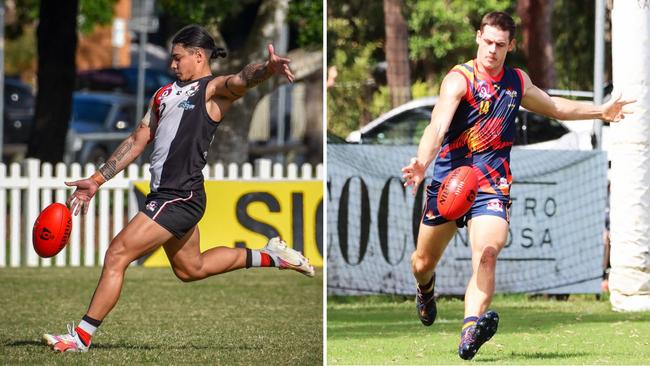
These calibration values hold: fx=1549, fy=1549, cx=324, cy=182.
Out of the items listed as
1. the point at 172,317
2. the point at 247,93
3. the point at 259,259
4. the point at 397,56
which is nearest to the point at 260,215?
the point at 172,317

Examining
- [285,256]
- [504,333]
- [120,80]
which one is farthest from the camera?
[120,80]

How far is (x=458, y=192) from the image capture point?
29.7 feet

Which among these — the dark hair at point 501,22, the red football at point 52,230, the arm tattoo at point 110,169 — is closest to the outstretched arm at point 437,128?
the dark hair at point 501,22

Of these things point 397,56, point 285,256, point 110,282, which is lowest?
point 110,282

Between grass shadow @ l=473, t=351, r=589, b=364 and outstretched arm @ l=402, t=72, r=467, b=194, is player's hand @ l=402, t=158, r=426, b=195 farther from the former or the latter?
grass shadow @ l=473, t=351, r=589, b=364

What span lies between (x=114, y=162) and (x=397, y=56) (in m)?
15.0

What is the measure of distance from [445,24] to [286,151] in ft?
17.6

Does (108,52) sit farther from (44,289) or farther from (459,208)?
(459,208)

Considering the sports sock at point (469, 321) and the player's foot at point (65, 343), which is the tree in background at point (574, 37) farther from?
the player's foot at point (65, 343)

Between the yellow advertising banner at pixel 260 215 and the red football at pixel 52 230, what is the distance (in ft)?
27.4

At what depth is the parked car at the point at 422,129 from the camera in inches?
685

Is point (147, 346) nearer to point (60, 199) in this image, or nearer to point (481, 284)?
point (481, 284)

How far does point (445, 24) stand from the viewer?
34.5 meters

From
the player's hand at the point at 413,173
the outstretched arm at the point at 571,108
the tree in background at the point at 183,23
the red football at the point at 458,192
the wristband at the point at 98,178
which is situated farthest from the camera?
the tree in background at the point at 183,23
